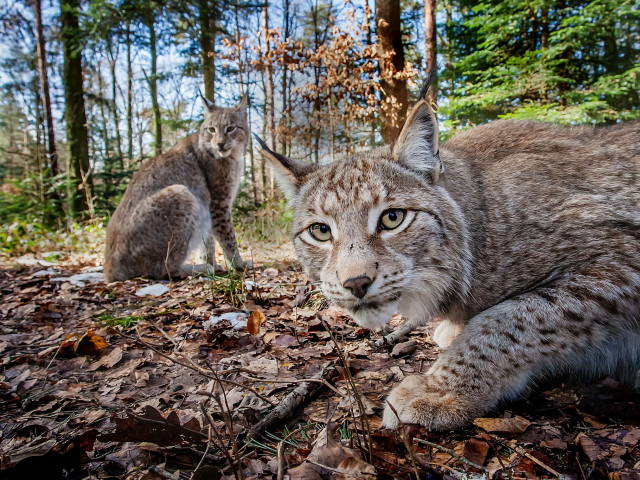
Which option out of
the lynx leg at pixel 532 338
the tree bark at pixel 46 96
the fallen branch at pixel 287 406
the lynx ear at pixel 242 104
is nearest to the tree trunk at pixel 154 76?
the tree bark at pixel 46 96

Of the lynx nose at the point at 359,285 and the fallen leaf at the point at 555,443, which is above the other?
the lynx nose at the point at 359,285

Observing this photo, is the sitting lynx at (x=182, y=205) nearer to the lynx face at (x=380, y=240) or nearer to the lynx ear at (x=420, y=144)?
the lynx face at (x=380, y=240)

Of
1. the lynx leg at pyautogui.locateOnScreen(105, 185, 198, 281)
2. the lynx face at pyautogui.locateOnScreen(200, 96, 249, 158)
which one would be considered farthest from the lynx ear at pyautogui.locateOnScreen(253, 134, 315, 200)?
the lynx face at pyautogui.locateOnScreen(200, 96, 249, 158)

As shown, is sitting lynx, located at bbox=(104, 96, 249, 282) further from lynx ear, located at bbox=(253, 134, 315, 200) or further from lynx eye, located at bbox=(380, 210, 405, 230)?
lynx eye, located at bbox=(380, 210, 405, 230)

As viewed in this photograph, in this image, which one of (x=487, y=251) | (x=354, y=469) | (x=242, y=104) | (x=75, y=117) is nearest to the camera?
(x=354, y=469)

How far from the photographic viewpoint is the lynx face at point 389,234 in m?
2.01

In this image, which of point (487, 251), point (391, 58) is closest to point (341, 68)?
point (391, 58)

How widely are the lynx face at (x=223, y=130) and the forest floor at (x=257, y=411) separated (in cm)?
414

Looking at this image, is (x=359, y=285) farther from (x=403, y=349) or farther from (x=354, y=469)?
(x=403, y=349)

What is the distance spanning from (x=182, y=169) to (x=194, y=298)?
3288mm

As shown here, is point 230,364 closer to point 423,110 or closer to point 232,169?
point 423,110

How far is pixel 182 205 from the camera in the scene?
6.06 m

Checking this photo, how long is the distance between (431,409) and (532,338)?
0.62 meters

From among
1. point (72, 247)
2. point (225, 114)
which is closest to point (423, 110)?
point (225, 114)
